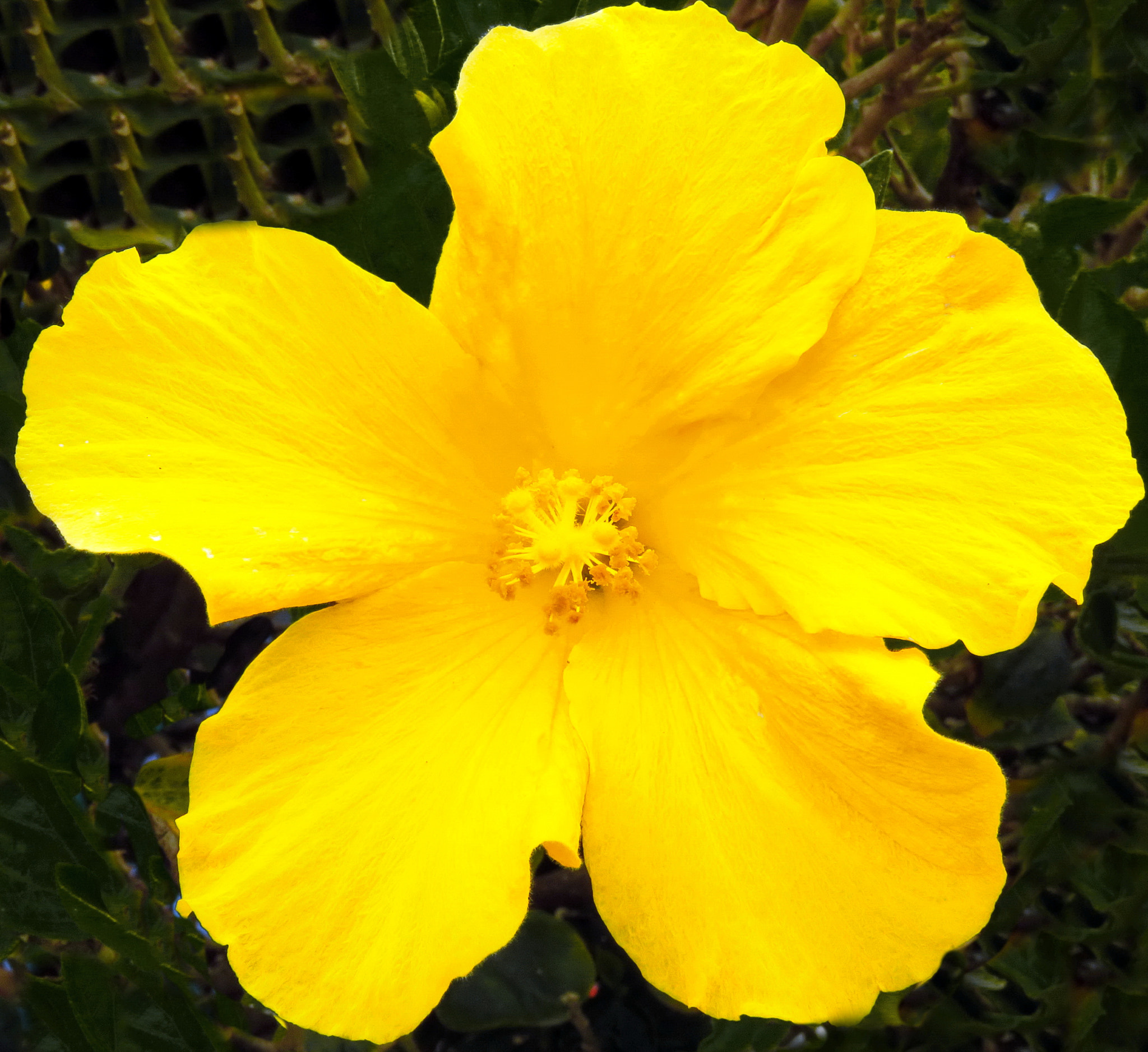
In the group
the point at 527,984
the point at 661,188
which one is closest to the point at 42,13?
the point at 661,188

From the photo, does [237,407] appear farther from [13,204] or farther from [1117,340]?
[1117,340]

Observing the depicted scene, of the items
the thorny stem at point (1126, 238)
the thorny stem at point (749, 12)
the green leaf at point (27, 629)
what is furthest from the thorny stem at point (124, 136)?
the thorny stem at point (1126, 238)

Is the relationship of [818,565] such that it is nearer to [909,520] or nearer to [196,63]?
[909,520]

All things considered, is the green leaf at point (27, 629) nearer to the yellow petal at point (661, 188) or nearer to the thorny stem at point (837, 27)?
the yellow petal at point (661, 188)

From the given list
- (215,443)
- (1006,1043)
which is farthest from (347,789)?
(1006,1043)

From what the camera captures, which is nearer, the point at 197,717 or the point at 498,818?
the point at 498,818

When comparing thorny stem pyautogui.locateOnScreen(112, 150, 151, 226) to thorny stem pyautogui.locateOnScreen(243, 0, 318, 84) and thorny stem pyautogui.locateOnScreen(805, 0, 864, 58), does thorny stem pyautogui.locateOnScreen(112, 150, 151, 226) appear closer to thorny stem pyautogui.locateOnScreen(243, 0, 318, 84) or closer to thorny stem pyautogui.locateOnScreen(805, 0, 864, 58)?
thorny stem pyautogui.locateOnScreen(243, 0, 318, 84)

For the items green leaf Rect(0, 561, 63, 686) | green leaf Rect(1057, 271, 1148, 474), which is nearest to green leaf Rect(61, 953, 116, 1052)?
green leaf Rect(0, 561, 63, 686)
